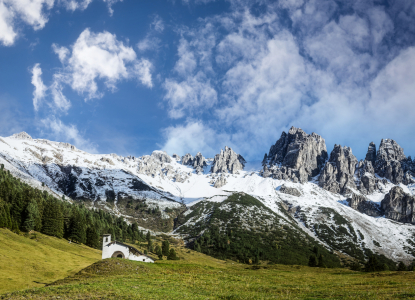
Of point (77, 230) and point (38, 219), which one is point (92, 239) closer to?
point (77, 230)

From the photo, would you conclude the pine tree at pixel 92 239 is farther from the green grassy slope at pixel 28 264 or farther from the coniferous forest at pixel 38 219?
the green grassy slope at pixel 28 264

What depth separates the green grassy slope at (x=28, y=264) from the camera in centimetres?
3744

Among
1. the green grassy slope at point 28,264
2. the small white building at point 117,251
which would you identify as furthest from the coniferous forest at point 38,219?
the small white building at point 117,251

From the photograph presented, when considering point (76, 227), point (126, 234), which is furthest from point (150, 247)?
point (76, 227)

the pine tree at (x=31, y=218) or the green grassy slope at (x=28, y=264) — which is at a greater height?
the pine tree at (x=31, y=218)

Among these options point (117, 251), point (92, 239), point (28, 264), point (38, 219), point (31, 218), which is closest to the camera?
point (28, 264)

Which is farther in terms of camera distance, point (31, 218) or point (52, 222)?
point (52, 222)

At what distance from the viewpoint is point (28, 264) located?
150 feet

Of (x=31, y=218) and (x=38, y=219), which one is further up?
(x=31, y=218)

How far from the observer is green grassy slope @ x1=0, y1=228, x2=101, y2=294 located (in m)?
37.4

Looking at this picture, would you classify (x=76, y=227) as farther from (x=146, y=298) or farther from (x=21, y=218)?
(x=146, y=298)

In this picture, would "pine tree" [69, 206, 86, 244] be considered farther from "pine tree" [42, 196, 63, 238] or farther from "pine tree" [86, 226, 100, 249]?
"pine tree" [42, 196, 63, 238]

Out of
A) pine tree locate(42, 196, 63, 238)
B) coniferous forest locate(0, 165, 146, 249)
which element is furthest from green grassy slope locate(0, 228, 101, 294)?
pine tree locate(42, 196, 63, 238)

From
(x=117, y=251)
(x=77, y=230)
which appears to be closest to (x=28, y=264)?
(x=117, y=251)
